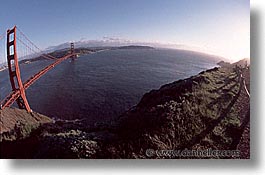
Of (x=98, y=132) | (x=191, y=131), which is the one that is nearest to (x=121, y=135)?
(x=98, y=132)

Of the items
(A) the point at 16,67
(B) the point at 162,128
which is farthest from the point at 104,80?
(A) the point at 16,67

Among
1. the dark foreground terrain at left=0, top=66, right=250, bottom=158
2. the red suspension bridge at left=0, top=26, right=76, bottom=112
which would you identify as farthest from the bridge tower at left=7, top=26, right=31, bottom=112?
the dark foreground terrain at left=0, top=66, right=250, bottom=158

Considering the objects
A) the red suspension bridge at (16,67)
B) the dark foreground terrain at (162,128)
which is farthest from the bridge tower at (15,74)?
the dark foreground terrain at (162,128)

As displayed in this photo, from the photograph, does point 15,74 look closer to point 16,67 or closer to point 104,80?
point 16,67

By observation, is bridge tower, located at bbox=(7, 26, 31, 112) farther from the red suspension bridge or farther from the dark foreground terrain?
the dark foreground terrain

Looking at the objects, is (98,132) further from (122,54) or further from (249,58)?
(249,58)

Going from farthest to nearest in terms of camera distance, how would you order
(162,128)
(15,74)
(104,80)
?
1. (104,80)
2. (15,74)
3. (162,128)
